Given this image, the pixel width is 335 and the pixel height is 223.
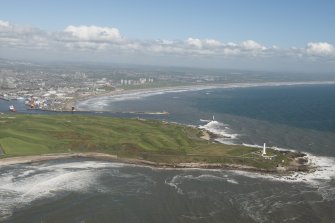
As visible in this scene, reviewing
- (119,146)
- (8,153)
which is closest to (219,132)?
(119,146)

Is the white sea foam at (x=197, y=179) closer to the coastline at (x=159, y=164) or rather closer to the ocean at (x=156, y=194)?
the ocean at (x=156, y=194)

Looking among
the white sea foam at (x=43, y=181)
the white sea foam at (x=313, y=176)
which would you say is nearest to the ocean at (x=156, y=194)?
the white sea foam at (x=43, y=181)

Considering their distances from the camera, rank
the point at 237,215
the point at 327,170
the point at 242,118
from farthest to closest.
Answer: the point at 242,118 < the point at 327,170 < the point at 237,215

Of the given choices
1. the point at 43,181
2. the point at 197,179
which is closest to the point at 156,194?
the point at 197,179

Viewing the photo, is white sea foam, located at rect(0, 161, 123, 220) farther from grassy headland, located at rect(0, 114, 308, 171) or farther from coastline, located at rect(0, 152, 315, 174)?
grassy headland, located at rect(0, 114, 308, 171)

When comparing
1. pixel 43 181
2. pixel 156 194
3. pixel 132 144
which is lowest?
pixel 156 194

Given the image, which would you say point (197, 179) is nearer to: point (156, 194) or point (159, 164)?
point (156, 194)

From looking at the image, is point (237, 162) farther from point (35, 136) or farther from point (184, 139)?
point (35, 136)

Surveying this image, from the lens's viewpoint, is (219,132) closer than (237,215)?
No
